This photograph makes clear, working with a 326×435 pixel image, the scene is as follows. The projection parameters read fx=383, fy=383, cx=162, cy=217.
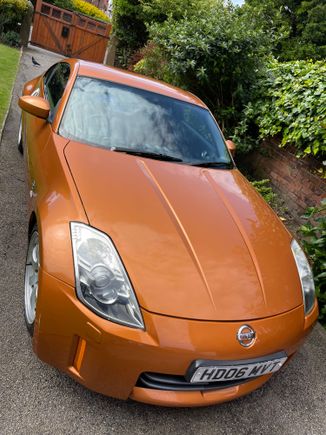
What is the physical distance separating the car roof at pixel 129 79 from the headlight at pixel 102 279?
5.58ft

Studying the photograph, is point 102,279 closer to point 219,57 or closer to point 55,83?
point 55,83

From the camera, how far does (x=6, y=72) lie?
26.1ft

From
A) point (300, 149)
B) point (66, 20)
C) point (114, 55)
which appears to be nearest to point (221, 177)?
point (300, 149)

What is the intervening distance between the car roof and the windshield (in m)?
0.06

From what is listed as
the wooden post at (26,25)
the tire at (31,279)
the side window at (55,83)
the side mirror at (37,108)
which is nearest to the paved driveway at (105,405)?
the tire at (31,279)

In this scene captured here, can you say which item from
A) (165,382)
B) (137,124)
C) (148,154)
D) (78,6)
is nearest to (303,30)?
(78,6)

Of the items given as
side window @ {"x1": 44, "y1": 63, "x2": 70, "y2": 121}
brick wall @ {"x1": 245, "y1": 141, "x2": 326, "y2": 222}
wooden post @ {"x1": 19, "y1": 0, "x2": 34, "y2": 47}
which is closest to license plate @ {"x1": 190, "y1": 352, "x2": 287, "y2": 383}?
side window @ {"x1": 44, "y1": 63, "x2": 70, "y2": 121}

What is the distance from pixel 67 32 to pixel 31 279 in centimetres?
1450

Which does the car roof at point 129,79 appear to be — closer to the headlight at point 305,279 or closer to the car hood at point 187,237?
the car hood at point 187,237

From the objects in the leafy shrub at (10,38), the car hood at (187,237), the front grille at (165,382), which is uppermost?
the car hood at (187,237)

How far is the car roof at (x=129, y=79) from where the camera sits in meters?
3.10

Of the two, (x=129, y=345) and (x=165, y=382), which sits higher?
(x=129, y=345)

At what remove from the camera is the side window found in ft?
9.91

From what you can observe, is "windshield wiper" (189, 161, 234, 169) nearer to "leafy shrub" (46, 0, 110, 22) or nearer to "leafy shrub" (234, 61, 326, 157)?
"leafy shrub" (234, 61, 326, 157)
